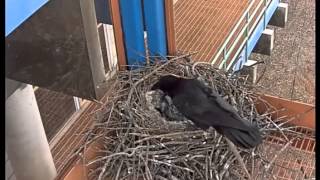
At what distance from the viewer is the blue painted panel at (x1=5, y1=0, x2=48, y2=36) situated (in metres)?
0.68

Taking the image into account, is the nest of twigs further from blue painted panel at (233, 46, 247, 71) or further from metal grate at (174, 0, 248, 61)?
blue painted panel at (233, 46, 247, 71)

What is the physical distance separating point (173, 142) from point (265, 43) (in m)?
0.62

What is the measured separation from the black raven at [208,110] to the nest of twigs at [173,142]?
77mm

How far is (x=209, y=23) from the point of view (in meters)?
1.52

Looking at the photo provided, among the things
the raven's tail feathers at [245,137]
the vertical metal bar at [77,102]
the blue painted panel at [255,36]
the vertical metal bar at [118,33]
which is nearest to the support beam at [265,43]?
the blue painted panel at [255,36]

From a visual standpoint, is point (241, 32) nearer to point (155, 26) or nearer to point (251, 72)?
point (251, 72)

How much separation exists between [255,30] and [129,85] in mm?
630

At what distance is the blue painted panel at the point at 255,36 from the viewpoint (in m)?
1.67

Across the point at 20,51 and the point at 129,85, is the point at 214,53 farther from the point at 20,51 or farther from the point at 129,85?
the point at 20,51

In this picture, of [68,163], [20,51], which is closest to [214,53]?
[68,163]

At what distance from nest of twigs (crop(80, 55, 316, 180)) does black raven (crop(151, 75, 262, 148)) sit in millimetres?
77

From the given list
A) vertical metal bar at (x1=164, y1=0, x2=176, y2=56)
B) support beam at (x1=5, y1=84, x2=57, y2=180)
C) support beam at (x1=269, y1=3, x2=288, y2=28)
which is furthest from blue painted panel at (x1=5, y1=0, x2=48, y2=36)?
support beam at (x1=269, y1=3, x2=288, y2=28)

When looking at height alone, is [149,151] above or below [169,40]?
below

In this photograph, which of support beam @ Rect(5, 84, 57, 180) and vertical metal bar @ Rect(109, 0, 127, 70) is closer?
support beam @ Rect(5, 84, 57, 180)
